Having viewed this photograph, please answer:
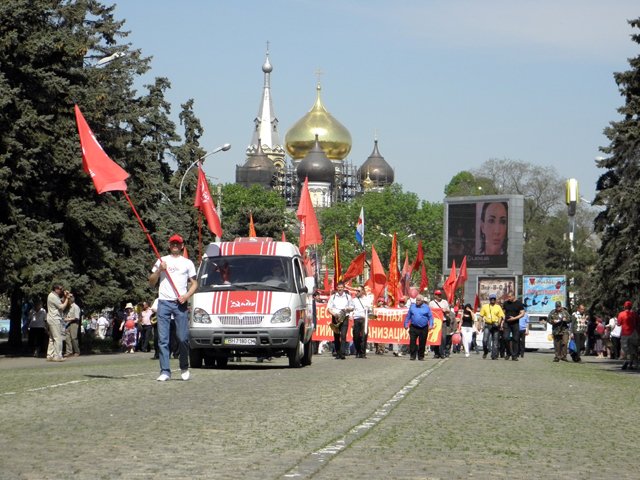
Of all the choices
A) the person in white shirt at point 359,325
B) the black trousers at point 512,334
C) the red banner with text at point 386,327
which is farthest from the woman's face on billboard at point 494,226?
the person in white shirt at point 359,325

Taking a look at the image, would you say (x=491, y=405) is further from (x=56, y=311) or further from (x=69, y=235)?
(x=69, y=235)

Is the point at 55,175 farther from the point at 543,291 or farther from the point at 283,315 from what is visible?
the point at 543,291

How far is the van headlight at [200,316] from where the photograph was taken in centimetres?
2492

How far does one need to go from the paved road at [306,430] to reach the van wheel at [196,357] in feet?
13.7

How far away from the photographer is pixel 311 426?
12984 mm

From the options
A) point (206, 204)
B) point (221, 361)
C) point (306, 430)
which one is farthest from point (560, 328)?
point (306, 430)

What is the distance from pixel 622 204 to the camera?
3881 centimetres

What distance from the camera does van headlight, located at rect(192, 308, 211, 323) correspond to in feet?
81.8

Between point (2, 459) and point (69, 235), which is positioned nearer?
point (2, 459)

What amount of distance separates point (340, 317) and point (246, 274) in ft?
30.8

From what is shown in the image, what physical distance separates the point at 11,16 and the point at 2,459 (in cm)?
3005

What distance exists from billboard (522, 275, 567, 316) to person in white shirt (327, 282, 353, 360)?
42.4 meters

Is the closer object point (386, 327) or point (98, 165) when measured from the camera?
point (98, 165)

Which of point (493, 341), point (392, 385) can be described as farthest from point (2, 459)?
point (493, 341)
